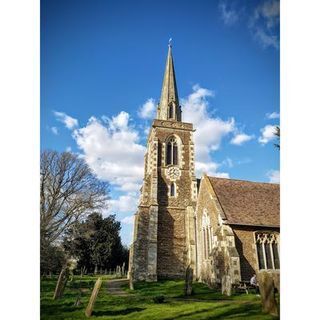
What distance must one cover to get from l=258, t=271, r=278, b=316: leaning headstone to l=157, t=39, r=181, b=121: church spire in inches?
759

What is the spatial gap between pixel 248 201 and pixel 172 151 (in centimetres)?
883

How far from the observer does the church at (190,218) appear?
13.6 metres

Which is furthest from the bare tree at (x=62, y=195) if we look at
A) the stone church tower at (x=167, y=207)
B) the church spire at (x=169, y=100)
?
the church spire at (x=169, y=100)

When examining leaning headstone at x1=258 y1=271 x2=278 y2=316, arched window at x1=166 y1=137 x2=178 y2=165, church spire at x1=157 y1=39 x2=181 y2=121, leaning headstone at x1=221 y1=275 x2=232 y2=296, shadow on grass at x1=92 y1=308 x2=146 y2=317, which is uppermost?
church spire at x1=157 y1=39 x2=181 y2=121

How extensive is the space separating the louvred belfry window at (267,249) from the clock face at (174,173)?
9000 millimetres

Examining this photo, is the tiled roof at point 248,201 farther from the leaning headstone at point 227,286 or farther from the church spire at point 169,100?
the church spire at point 169,100

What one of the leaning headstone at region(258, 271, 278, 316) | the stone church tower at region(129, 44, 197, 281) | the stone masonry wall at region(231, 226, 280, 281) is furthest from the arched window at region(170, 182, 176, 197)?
the leaning headstone at region(258, 271, 278, 316)

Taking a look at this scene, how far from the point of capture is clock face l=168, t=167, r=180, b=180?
22.0m

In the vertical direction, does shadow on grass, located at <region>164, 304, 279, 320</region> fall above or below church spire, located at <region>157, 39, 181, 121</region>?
below

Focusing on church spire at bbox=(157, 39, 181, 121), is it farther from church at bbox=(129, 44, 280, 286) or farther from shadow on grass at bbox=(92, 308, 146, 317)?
shadow on grass at bbox=(92, 308, 146, 317)

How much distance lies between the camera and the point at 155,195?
2044 cm
